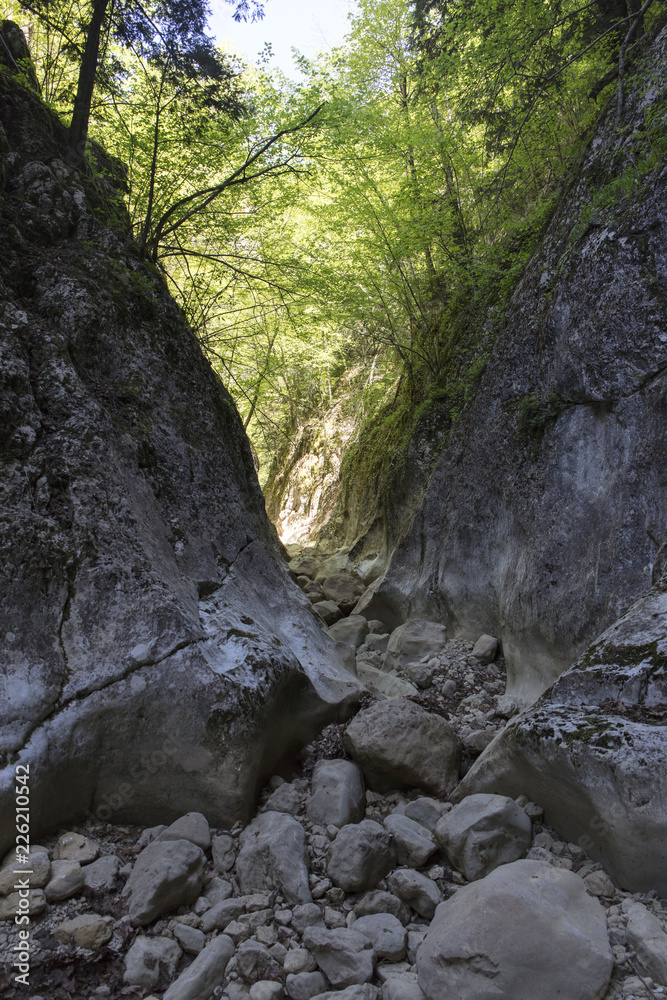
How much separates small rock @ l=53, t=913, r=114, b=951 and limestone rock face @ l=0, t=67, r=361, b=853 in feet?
2.34

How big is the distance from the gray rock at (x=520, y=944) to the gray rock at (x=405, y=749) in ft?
5.01

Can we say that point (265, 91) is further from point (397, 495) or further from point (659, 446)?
point (659, 446)

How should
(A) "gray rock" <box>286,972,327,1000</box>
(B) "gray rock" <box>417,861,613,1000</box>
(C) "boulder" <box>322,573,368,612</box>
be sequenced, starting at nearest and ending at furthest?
1. (B) "gray rock" <box>417,861,613,1000</box>
2. (A) "gray rock" <box>286,972,327,1000</box>
3. (C) "boulder" <box>322,573,368,612</box>

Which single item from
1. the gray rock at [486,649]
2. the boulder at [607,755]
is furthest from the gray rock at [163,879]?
the gray rock at [486,649]

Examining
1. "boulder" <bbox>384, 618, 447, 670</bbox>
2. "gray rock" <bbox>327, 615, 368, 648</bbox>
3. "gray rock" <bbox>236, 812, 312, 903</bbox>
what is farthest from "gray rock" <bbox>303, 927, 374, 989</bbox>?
"gray rock" <bbox>327, 615, 368, 648</bbox>

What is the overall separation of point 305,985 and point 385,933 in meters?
0.51

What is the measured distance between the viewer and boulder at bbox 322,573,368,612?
1038 cm

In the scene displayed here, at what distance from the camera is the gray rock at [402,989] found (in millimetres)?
2670

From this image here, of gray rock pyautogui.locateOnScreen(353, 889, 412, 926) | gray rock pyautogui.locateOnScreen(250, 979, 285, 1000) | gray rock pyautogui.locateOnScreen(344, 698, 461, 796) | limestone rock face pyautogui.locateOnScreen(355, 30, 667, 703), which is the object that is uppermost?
limestone rock face pyautogui.locateOnScreen(355, 30, 667, 703)

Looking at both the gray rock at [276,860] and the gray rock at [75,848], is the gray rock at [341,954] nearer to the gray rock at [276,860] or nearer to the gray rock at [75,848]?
the gray rock at [276,860]

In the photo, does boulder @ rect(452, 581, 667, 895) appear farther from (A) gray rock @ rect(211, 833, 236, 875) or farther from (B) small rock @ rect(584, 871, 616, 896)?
(A) gray rock @ rect(211, 833, 236, 875)

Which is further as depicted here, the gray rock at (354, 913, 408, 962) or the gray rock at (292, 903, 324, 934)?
the gray rock at (292, 903, 324, 934)

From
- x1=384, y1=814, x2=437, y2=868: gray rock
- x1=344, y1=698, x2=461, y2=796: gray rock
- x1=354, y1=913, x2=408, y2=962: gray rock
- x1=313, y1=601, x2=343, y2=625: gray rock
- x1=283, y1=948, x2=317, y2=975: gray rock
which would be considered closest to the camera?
x1=283, y1=948, x2=317, y2=975: gray rock

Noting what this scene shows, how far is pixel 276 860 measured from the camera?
3564mm
